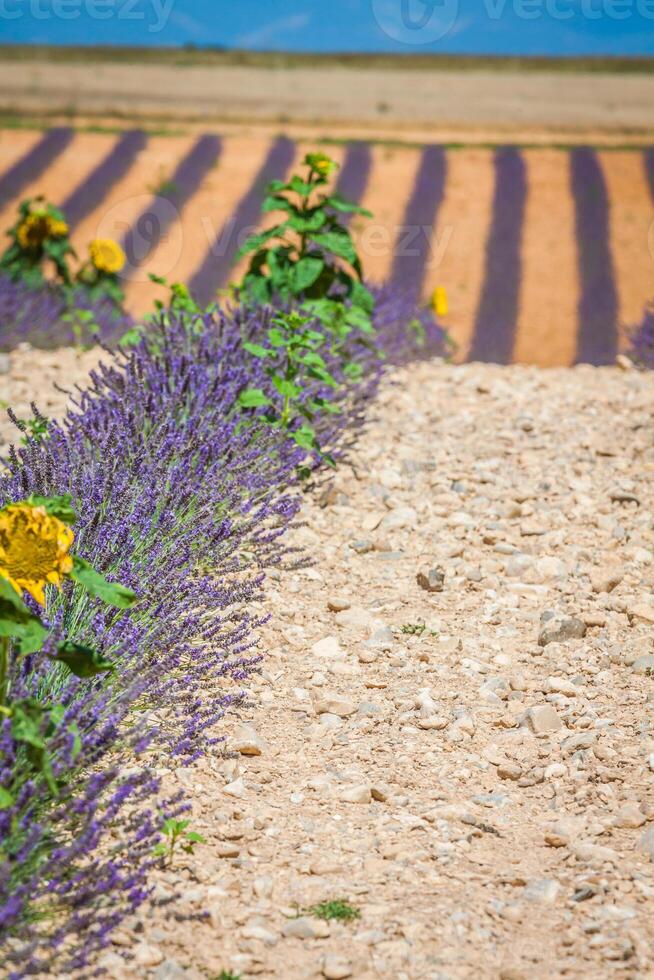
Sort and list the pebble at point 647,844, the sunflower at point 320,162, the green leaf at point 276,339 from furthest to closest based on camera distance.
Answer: the sunflower at point 320,162, the green leaf at point 276,339, the pebble at point 647,844

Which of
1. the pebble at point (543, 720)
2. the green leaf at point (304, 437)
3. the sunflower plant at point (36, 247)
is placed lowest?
the pebble at point (543, 720)

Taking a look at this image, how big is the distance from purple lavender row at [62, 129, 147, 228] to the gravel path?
523cm

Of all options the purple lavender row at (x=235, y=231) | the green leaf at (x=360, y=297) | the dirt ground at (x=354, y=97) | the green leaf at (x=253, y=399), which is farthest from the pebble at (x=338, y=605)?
the dirt ground at (x=354, y=97)

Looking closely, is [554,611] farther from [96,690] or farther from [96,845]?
[96,845]

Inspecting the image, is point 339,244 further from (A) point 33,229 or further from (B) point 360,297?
(A) point 33,229

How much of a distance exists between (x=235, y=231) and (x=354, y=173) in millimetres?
1301

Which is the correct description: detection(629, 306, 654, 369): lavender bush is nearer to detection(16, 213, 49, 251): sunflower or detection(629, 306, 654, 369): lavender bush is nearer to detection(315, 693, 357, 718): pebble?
detection(16, 213, 49, 251): sunflower

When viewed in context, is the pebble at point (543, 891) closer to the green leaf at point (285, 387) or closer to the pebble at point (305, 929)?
the pebble at point (305, 929)

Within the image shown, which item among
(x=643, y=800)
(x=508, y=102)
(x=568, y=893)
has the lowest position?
(x=568, y=893)

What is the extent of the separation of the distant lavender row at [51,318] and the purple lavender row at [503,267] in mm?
2317

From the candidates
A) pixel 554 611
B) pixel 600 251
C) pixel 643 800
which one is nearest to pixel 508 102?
pixel 600 251

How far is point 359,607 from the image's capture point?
2.93 metres

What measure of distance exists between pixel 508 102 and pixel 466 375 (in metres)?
5.46

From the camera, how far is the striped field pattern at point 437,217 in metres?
7.30
